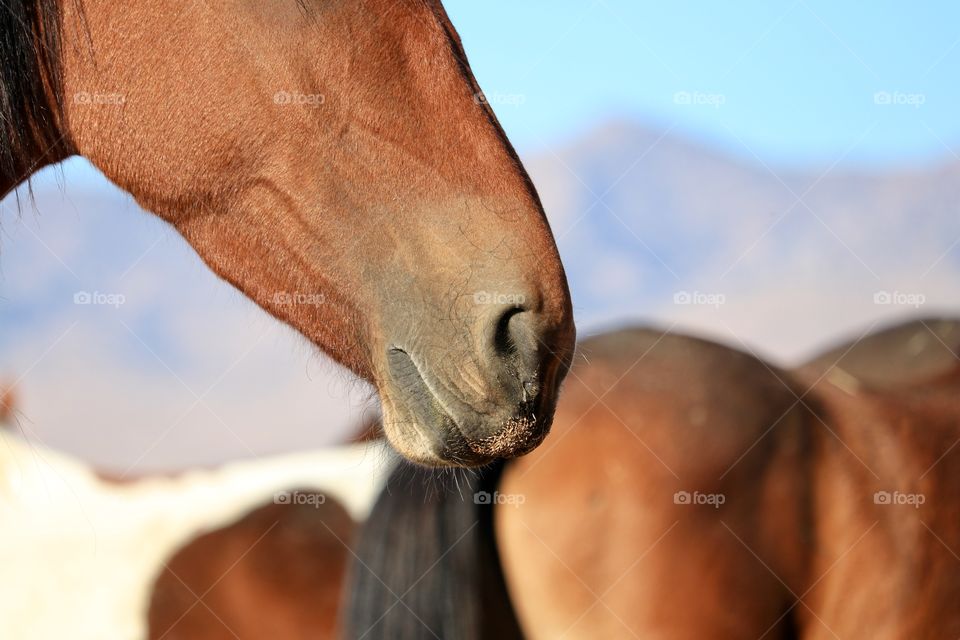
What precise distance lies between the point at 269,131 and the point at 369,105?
17 cm

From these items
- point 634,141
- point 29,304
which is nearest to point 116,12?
point 29,304

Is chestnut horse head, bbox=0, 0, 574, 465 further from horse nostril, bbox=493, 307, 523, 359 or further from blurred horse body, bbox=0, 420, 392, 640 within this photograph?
blurred horse body, bbox=0, 420, 392, 640

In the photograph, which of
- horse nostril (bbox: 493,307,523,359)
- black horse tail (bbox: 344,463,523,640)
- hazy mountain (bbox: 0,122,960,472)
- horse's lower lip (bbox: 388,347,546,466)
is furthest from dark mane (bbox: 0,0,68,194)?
hazy mountain (bbox: 0,122,960,472)

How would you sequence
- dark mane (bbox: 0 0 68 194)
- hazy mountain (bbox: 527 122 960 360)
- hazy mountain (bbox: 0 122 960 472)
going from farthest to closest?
hazy mountain (bbox: 527 122 960 360) < hazy mountain (bbox: 0 122 960 472) < dark mane (bbox: 0 0 68 194)

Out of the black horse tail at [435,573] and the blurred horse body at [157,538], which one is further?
the blurred horse body at [157,538]

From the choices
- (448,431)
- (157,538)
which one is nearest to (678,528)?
(448,431)

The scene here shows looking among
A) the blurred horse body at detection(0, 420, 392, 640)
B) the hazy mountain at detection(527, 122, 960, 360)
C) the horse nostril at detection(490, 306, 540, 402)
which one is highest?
the horse nostril at detection(490, 306, 540, 402)

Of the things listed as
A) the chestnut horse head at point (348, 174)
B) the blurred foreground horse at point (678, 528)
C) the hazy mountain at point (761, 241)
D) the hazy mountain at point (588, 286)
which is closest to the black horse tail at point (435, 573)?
the blurred foreground horse at point (678, 528)

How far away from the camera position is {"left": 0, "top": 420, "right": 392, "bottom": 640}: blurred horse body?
3.22 m

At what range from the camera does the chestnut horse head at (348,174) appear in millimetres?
1235

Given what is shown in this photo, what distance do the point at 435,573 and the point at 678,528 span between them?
0.80 metres

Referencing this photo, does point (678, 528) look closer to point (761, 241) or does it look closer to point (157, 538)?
point (157, 538)

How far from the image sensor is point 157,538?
337 cm

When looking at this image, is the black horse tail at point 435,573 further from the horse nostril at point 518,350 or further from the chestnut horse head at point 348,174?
the horse nostril at point 518,350
